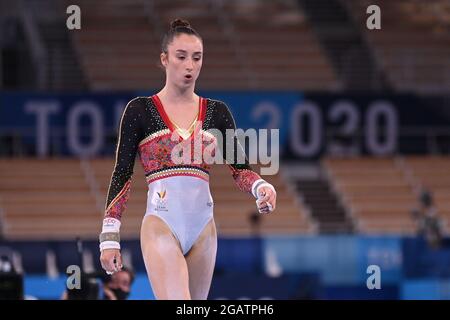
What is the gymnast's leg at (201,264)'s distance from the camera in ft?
16.7

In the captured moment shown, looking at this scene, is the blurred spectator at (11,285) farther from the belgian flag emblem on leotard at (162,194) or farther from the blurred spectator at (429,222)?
the blurred spectator at (429,222)

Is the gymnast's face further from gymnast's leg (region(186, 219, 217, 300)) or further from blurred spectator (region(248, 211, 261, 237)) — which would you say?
blurred spectator (region(248, 211, 261, 237))

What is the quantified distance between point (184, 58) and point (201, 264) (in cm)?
83

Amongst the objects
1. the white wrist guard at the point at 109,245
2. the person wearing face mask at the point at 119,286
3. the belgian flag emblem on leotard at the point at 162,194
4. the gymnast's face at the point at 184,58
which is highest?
the gymnast's face at the point at 184,58

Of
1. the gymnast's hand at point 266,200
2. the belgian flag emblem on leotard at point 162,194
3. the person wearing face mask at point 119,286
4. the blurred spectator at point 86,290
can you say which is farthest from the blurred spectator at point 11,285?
the gymnast's hand at point 266,200

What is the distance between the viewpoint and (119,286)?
712 centimetres

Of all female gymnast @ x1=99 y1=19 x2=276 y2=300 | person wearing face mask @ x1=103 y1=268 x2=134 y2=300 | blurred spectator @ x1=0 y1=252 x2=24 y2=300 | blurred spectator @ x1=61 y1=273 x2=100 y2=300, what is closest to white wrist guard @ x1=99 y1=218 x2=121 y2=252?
female gymnast @ x1=99 y1=19 x2=276 y2=300

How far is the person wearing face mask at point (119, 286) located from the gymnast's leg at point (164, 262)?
2078mm

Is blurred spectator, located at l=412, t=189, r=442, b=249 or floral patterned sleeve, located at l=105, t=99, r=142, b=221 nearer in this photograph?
floral patterned sleeve, located at l=105, t=99, r=142, b=221

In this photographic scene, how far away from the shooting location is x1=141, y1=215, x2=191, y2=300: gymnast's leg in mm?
4902

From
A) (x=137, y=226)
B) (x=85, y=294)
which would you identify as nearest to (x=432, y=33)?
(x=137, y=226)

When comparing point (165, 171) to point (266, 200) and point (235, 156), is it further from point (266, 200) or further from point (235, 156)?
point (266, 200)

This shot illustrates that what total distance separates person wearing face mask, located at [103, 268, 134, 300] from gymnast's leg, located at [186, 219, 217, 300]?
2.01 m
